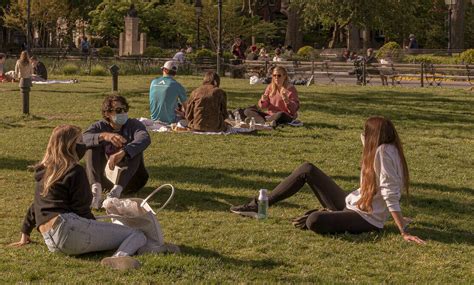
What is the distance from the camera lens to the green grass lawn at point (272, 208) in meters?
6.91

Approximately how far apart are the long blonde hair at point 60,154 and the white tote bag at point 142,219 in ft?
1.69

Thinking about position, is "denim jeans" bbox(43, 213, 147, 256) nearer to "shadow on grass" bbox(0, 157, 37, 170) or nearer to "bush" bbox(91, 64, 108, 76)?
"shadow on grass" bbox(0, 157, 37, 170)

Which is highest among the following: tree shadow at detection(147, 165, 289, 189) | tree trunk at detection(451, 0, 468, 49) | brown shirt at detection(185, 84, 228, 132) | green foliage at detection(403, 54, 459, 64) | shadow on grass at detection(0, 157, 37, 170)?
tree trunk at detection(451, 0, 468, 49)

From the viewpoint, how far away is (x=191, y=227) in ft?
27.8

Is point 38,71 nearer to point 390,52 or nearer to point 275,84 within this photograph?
point 275,84

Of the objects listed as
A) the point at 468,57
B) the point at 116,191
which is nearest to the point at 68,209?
the point at 116,191

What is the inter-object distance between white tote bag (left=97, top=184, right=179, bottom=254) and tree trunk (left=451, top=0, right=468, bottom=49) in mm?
47970

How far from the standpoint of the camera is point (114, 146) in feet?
30.9

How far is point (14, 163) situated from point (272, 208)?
4526 millimetres

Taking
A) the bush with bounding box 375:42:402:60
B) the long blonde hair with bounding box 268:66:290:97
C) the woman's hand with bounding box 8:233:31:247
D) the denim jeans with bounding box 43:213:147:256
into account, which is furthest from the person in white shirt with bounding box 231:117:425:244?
the bush with bounding box 375:42:402:60

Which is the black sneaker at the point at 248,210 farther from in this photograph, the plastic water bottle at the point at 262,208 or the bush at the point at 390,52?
the bush at the point at 390,52

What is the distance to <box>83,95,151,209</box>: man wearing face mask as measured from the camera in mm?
9219

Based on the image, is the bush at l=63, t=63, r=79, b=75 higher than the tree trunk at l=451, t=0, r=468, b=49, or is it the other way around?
the tree trunk at l=451, t=0, r=468, b=49

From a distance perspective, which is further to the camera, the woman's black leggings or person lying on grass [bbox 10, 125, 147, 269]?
the woman's black leggings
